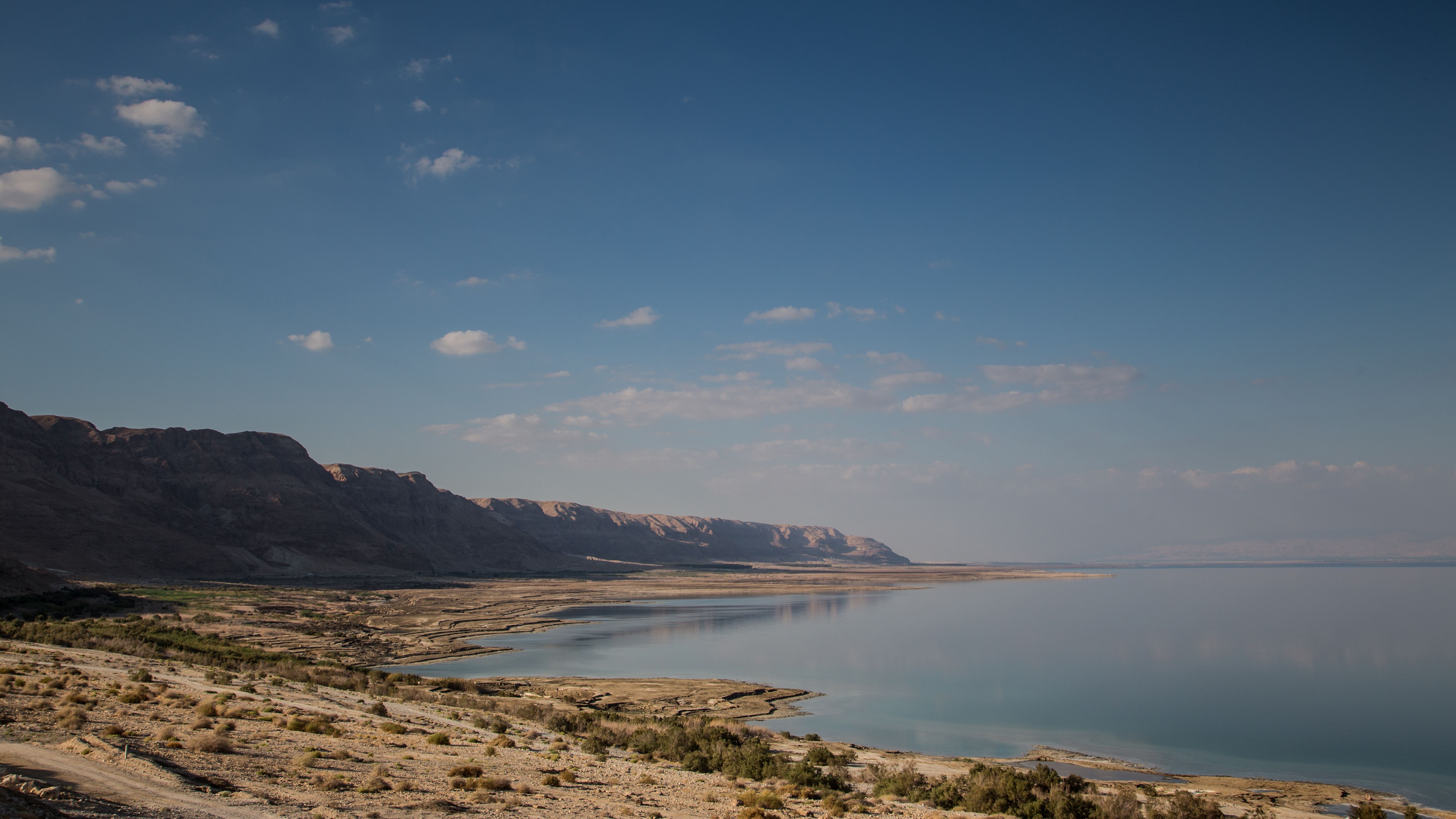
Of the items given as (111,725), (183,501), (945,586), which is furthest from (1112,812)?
(183,501)

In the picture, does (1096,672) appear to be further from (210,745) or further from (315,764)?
(210,745)

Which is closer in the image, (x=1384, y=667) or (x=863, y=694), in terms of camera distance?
(x=863, y=694)

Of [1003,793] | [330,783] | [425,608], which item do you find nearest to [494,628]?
[425,608]

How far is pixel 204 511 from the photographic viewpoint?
326ft

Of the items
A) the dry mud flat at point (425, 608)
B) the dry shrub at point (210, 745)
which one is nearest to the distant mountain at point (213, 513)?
the dry mud flat at point (425, 608)

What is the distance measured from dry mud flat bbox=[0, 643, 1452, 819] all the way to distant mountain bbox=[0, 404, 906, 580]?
65.4m

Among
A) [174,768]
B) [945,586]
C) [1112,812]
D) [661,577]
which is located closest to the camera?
[174,768]

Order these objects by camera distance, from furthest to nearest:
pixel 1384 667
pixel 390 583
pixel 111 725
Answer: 1. pixel 390 583
2. pixel 1384 667
3. pixel 111 725

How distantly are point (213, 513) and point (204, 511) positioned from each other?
1.08 meters

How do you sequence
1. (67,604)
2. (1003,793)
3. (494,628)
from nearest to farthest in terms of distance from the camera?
(1003,793) → (67,604) → (494,628)

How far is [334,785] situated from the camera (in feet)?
36.3

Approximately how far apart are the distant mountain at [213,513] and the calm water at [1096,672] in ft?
160

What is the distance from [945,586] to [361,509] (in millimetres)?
93727

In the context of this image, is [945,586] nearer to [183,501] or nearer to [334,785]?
[183,501]
